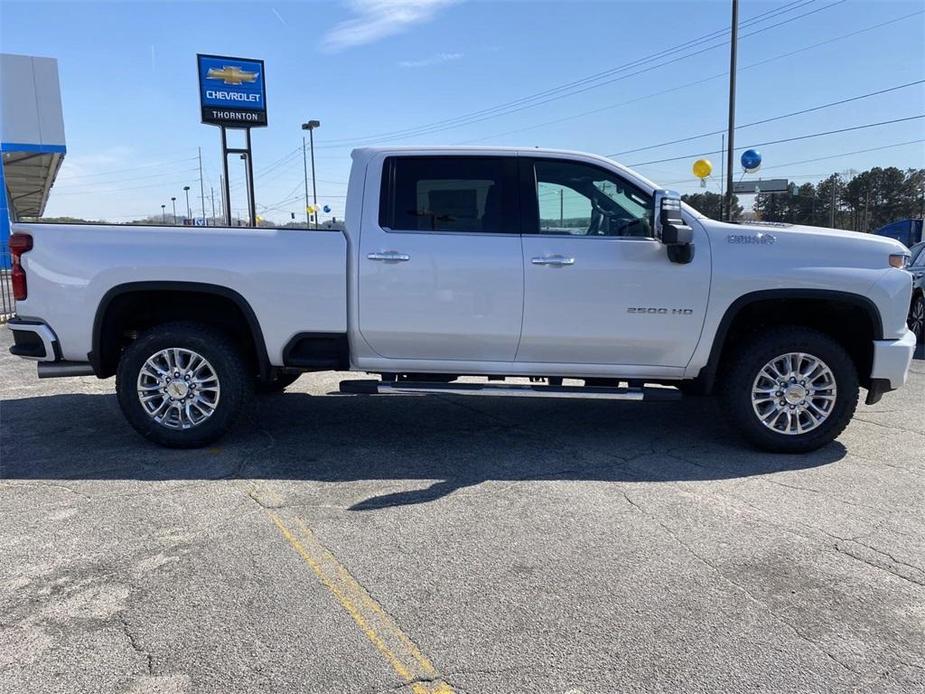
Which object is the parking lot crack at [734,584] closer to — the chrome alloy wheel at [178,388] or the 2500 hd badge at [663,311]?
the 2500 hd badge at [663,311]

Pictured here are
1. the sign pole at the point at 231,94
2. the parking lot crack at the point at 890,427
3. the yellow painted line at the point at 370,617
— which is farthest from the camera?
the sign pole at the point at 231,94

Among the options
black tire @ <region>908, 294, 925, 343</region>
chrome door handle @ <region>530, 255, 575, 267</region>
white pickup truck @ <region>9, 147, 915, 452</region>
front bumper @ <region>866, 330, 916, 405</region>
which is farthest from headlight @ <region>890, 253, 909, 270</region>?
black tire @ <region>908, 294, 925, 343</region>

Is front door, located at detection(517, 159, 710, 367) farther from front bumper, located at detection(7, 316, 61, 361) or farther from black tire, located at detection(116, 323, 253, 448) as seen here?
front bumper, located at detection(7, 316, 61, 361)

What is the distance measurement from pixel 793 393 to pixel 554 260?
200 cm

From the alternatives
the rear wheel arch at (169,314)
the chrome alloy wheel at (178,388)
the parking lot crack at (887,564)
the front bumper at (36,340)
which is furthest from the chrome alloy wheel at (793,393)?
the front bumper at (36,340)

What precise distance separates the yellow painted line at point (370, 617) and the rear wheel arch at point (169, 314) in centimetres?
184

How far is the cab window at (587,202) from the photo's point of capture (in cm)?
501

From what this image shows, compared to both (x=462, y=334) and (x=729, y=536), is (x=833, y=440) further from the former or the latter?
(x=462, y=334)

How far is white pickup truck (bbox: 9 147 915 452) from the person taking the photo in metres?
4.93

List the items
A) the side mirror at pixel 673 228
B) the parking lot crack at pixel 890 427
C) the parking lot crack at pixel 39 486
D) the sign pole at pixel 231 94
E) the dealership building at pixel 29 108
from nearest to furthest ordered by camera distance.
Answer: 1. the parking lot crack at pixel 39 486
2. the side mirror at pixel 673 228
3. the parking lot crack at pixel 890 427
4. the sign pole at pixel 231 94
5. the dealership building at pixel 29 108

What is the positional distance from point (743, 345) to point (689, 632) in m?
2.89

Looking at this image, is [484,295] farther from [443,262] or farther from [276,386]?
[276,386]

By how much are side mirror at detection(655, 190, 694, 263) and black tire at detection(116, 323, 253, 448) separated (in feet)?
10.4

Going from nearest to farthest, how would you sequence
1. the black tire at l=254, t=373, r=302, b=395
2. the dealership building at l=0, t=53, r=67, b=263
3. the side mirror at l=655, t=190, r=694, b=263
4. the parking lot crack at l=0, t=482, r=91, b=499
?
the parking lot crack at l=0, t=482, r=91, b=499, the side mirror at l=655, t=190, r=694, b=263, the black tire at l=254, t=373, r=302, b=395, the dealership building at l=0, t=53, r=67, b=263
